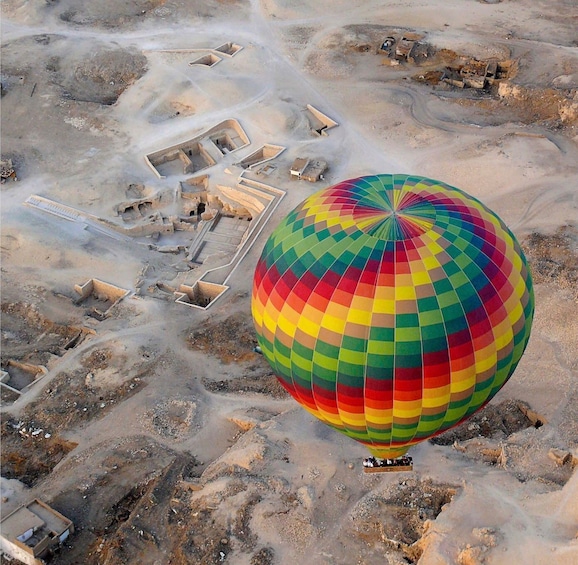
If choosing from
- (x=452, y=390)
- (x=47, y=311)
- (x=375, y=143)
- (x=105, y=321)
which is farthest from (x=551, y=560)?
(x=375, y=143)

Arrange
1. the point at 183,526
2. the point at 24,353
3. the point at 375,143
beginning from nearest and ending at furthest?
the point at 183,526 → the point at 24,353 → the point at 375,143

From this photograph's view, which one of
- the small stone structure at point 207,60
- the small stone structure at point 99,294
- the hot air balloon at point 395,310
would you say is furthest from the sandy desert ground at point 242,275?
the hot air balloon at point 395,310

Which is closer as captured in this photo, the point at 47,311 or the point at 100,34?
→ the point at 47,311

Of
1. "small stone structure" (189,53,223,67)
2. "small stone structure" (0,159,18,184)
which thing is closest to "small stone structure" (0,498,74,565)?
"small stone structure" (0,159,18,184)

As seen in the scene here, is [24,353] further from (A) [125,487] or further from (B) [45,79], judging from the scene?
(B) [45,79]

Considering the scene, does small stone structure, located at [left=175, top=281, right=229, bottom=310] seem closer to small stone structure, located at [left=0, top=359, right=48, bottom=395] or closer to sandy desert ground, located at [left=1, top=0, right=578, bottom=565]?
sandy desert ground, located at [left=1, top=0, right=578, bottom=565]

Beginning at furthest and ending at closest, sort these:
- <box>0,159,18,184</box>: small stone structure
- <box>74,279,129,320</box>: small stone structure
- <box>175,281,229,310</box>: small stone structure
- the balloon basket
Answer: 1. <box>0,159,18,184</box>: small stone structure
2. <box>74,279,129,320</box>: small stone structure
3. <box>175,281,229,310</box>: small stone structure
4. the balloon basket

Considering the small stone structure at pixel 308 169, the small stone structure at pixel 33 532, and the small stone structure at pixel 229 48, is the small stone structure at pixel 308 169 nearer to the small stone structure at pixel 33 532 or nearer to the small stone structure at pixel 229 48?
the small stone structure at pixel 229 48
